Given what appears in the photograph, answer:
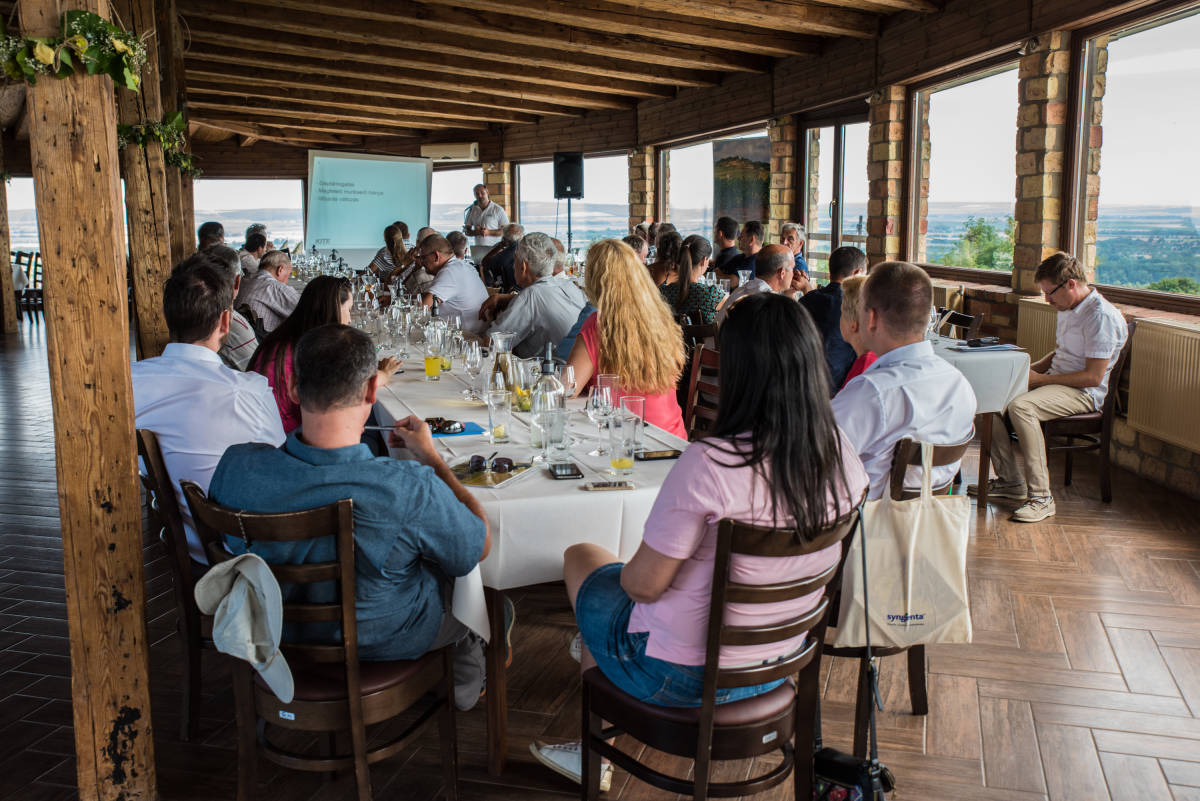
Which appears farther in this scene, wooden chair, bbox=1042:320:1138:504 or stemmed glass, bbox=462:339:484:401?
wooden chair, bbox=1042:320:1138:504

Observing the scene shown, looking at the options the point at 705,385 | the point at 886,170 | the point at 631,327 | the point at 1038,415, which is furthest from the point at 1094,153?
the point at 631,327

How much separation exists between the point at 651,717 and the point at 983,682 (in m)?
1.63

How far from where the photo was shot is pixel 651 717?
6.87ft

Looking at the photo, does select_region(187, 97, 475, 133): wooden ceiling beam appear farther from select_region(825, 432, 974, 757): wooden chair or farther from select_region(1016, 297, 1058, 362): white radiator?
select_region(825, 432, 974, 757): wooden chair

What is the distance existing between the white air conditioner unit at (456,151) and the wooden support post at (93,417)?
1524 cm

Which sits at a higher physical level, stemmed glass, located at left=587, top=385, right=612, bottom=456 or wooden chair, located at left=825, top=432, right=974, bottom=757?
stemmed glass, located at left=587, top=385, right=612, bottom=456

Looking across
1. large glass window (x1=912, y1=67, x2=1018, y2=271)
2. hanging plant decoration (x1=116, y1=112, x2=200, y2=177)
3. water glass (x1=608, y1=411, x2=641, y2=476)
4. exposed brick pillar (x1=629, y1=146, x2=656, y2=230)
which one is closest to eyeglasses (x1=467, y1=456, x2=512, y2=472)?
water glass (x1=608, y1=411, x2=641, y2=476)

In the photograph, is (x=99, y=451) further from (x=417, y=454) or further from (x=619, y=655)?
(x=619, y=655)

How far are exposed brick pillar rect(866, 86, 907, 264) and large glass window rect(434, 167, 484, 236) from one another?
11226 mm

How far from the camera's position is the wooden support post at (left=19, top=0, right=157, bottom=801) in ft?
7.49

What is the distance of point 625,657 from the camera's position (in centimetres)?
214

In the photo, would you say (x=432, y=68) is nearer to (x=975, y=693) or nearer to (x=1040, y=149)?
(x=1040, y=149)

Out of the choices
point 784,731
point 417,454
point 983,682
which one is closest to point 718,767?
point 784,731

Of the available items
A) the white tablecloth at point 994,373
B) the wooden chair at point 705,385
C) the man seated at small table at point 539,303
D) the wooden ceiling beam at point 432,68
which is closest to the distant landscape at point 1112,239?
the white tablecloth at point 994,373
